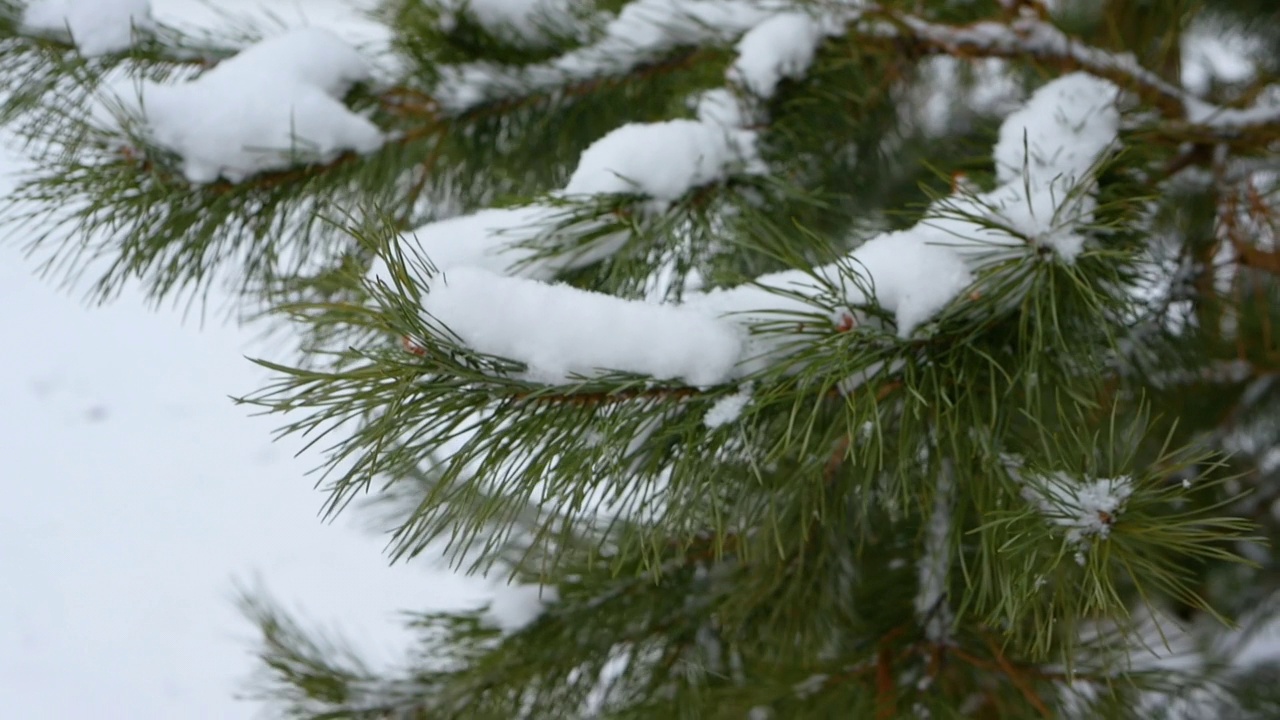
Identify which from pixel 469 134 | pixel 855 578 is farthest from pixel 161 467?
pixel 855 578

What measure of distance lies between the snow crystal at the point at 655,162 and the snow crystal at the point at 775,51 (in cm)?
14

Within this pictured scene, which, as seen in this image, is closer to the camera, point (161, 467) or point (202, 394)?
point (161, 467)

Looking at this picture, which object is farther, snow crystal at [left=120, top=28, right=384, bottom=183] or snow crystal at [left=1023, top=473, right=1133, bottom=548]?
snow crystal at [left=120, top=28, right=384, bottom=183]

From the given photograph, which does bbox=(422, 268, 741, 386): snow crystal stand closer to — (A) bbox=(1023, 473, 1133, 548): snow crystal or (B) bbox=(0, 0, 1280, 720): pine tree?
(B) bbox=(0, 0, 1280, 720): pine tree

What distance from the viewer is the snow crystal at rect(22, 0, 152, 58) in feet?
3.33

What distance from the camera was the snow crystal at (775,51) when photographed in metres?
1.02

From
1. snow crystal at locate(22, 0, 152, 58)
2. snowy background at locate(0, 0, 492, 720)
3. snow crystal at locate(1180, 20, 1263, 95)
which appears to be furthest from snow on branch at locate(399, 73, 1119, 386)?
snowy background at locate(0, 0, 492, 720)

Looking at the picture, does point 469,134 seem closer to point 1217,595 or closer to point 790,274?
point 790,274

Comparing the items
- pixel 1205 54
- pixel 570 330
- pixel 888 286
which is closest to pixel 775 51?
pixel 888 286

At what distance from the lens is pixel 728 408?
64 centimetres

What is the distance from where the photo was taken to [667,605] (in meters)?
1.09

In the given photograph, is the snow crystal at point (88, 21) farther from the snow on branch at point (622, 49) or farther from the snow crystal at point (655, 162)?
the snow crystal at point (655, 162)

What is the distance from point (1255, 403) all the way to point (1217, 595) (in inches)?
20.8

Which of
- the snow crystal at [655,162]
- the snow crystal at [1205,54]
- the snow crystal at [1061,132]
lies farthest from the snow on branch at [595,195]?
the snow crystal at [1205,54]
